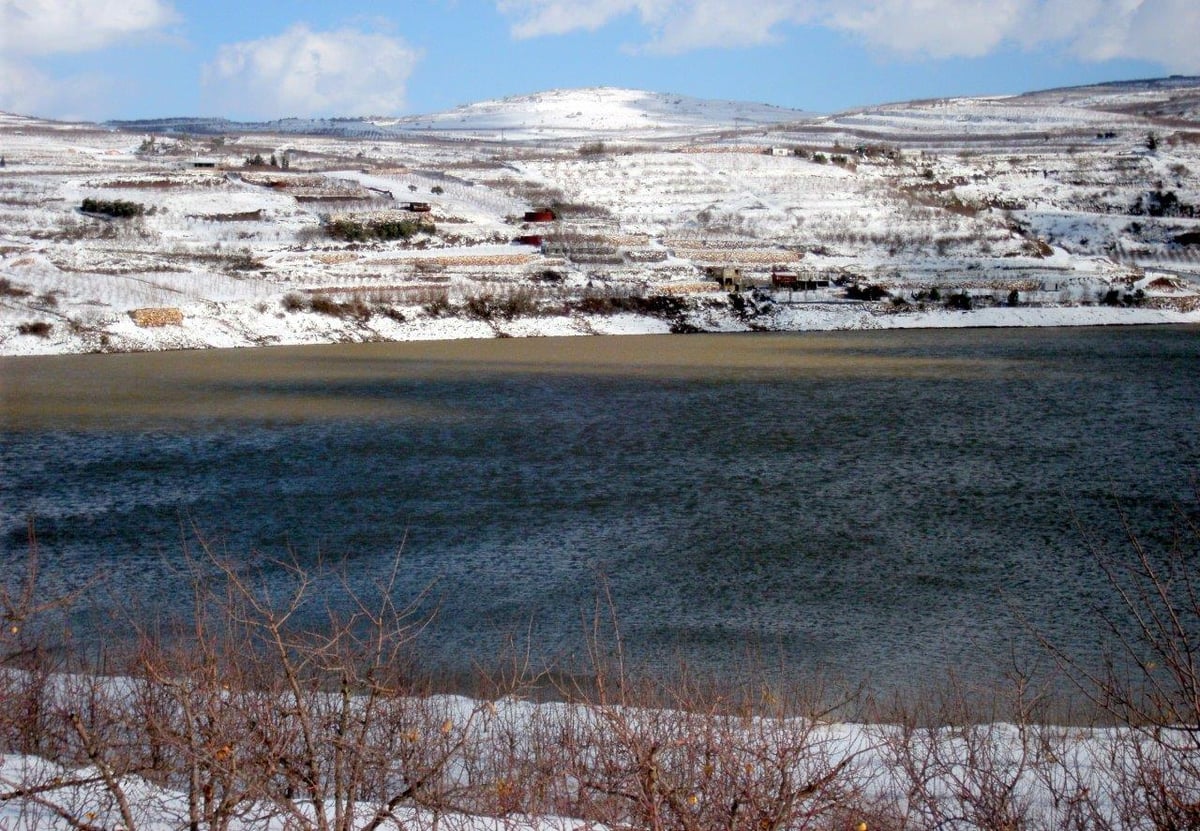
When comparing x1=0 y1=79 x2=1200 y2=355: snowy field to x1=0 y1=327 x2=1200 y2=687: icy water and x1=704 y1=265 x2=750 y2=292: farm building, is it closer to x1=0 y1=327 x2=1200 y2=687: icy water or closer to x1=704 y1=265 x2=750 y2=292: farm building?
x1=704 y1=265 x2=750 y2=292: farm building

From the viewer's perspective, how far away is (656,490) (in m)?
18.9

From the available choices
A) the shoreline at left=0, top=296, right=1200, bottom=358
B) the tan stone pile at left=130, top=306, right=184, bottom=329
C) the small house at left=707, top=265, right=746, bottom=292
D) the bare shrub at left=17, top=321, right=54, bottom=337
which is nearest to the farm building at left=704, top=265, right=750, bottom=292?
the small house at left=707, top=265, right=746, bottom=292

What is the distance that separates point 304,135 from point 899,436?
136437mm

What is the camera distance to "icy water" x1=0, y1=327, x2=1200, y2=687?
12430 mm

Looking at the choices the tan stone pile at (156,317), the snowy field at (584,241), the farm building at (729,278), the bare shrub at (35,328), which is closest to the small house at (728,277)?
the farm building at (729,278)

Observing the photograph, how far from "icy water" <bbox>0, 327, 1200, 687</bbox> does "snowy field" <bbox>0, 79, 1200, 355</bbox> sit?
37.0 ft

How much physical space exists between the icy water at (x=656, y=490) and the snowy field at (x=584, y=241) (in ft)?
37.0

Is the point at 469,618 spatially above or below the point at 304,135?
below

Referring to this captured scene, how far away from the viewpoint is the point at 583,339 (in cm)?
4584

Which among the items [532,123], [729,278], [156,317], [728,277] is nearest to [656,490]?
[156,317]

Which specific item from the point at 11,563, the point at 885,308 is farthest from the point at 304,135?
the point at 11,563

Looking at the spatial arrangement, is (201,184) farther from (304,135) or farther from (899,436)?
(304,135)

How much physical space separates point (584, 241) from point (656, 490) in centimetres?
4562

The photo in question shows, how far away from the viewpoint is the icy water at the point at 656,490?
12.4m
